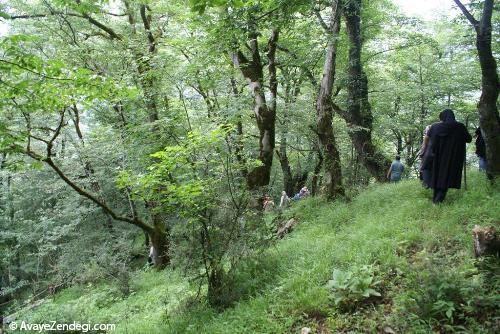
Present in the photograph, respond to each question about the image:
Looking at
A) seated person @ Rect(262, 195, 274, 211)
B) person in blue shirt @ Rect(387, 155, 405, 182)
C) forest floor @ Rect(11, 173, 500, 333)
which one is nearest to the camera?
forest floor @ Rect(11, 173, 500, 333)

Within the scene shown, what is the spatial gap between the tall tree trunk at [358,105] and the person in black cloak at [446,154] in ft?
16.3

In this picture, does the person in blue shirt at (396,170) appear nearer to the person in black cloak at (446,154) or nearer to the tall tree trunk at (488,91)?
the tall tree trunk at (488,91)

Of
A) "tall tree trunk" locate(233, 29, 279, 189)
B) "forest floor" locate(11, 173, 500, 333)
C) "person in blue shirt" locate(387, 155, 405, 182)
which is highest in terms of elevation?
"tall tree trunk" locate(233, 29, 279, 189)

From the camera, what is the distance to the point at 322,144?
30.1 ft

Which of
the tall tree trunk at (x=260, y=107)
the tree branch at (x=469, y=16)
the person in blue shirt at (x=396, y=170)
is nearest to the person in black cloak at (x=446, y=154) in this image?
the tree branch at (x=469, y=16)

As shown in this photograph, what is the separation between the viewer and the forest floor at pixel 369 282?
12.3 feet

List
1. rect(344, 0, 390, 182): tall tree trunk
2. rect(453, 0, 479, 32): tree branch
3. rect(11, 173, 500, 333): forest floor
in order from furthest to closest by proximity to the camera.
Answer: rect(344, 0, 390, 182): tall tree trunk
rect(453, 0, 479, 32): tree branch
rect(11, 173, 500, 333): forest floor

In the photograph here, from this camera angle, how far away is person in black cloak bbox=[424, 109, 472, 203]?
21.0 feet

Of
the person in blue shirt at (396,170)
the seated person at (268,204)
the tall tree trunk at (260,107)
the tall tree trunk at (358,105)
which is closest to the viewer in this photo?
the seated person at (268,204)

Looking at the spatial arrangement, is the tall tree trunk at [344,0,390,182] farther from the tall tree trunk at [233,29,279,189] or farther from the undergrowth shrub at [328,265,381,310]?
the undergrowth shrub at [328,265,381,310]

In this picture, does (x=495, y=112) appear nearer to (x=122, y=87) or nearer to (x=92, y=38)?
(x=122, y=87)

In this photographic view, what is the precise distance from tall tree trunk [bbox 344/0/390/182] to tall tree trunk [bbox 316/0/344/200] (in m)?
2.81

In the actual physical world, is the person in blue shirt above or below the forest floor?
above

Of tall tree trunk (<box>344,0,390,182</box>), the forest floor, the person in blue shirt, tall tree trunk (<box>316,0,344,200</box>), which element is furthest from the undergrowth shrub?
tall tree trunk (<box>344,0,390,182</box>)
